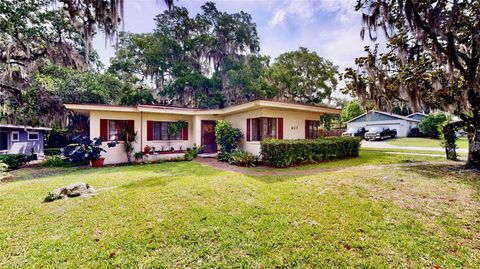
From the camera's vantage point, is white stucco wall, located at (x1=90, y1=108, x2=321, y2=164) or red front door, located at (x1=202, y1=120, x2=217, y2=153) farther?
red front door, located at (x1=202, y1=120, x2=217, y2=153)

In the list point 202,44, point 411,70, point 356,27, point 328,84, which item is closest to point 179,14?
point 202,44

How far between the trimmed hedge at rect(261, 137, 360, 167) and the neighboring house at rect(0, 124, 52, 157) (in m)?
14.7

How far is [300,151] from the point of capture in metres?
8.95

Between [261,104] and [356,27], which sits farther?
[261,104]

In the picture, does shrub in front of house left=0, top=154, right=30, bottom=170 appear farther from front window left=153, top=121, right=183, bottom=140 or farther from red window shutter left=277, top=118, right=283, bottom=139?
red window shutter left=277, top=118, right=283, bottom=139

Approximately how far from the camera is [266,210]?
407cm

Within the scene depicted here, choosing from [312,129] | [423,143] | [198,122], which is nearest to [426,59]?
[312,129]

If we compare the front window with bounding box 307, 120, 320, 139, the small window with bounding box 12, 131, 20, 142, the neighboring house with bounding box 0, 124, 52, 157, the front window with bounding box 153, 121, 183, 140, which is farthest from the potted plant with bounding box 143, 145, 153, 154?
the small window with bounding box 12, 131, 20, 142

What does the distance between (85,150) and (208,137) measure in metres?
6.28

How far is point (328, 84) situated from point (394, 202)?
16992 mm

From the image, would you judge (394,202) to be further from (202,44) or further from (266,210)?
(202,44)

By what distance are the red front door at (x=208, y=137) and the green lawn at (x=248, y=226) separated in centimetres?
693

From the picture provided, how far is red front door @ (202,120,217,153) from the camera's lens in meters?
12.7

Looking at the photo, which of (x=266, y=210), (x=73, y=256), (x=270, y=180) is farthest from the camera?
(x=270, y=180)
